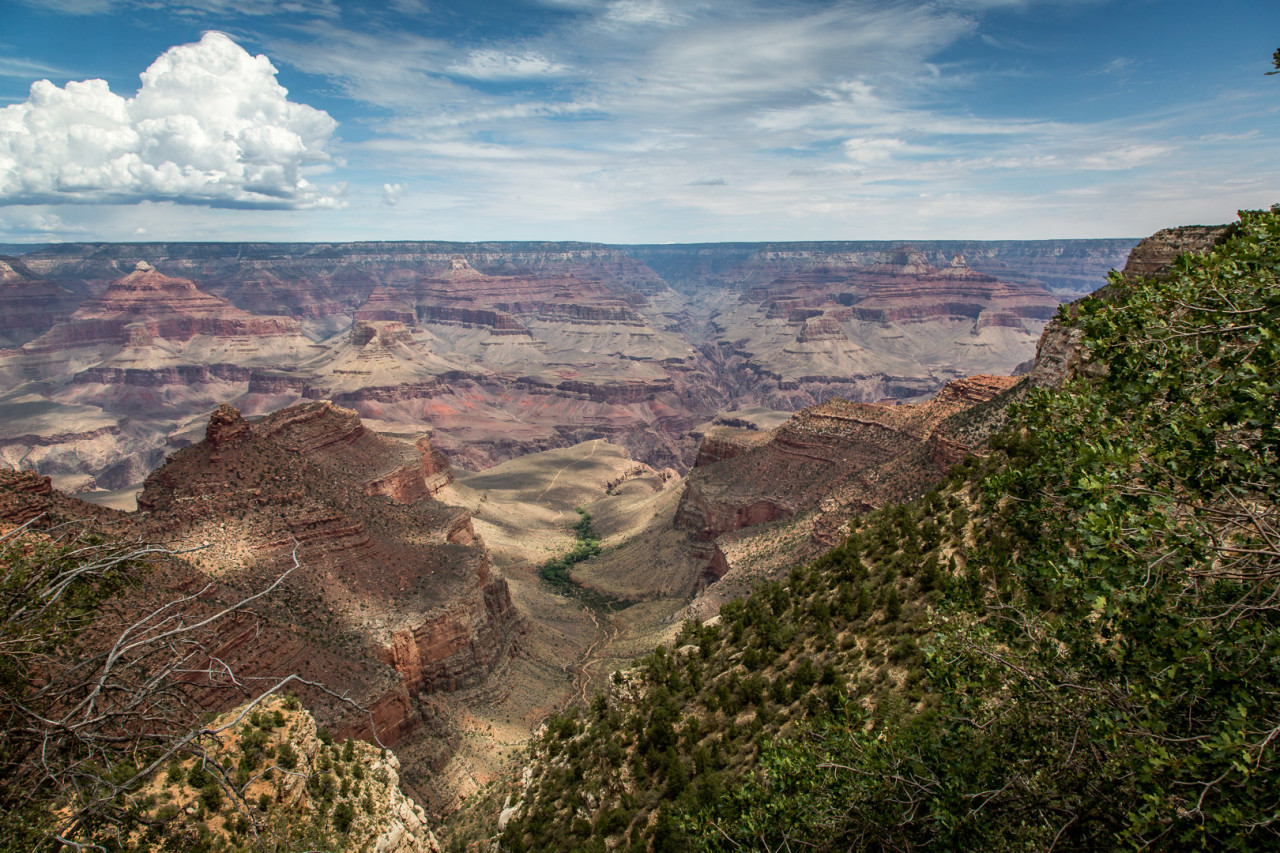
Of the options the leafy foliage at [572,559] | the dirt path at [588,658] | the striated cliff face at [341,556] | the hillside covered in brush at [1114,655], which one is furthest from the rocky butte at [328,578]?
the hillside covered in brush at [1114,655]

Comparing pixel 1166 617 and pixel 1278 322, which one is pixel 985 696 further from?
pixel 1278 322

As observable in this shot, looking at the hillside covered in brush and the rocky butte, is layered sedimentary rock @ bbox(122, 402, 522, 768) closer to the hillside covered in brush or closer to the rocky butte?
the rocky butte

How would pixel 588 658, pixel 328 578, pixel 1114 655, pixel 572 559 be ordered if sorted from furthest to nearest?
pixel 572 559
pixel 588 658
pixel 328 578
pixel 1114 655

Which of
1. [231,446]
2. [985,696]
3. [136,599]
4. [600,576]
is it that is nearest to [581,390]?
[600,576]

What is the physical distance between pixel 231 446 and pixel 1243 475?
5125 cm

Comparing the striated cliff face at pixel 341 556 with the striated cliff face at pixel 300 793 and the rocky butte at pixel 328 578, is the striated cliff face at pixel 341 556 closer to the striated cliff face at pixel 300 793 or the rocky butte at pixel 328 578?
the rocky butte at pixel 328 578

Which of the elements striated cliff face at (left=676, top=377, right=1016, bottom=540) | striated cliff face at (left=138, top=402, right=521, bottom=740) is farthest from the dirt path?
striated cliff face at (left=676, top=377, right=1016, bottom=540)

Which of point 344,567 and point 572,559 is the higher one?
point 344,567

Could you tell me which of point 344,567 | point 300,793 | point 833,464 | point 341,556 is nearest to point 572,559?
point 833,464

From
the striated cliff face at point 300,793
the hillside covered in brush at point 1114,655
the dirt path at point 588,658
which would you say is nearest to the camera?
the hillside covered in brush at point 1114,655

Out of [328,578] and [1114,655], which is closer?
[1114,655]

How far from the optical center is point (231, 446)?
44.9 metres

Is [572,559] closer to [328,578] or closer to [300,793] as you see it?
[328,578]

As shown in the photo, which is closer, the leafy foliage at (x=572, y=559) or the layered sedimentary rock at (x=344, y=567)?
the layered sedimentary rock at (x=344, y=567)
